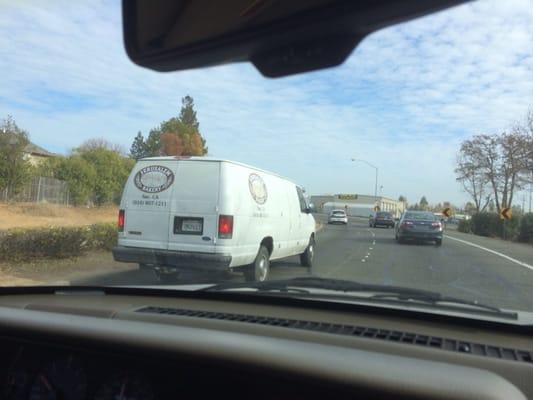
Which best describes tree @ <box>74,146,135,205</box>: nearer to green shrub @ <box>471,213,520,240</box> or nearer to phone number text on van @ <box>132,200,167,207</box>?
green shrub @ <box>471,213,520,240</box>

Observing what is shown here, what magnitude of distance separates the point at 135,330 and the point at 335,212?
4830 centimetres

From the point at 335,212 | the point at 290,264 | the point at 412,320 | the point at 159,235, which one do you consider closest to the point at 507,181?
the point at 335,212

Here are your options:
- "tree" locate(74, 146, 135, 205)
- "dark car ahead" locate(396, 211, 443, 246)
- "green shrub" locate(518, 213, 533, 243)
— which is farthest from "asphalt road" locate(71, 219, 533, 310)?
"tree" locate(74, 146, 135, 205)

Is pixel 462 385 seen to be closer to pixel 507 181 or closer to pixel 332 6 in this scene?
pixel 332 6

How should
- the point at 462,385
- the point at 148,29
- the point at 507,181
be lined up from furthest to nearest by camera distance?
the point at 507,181, the point at 148,29, the point at 462,385

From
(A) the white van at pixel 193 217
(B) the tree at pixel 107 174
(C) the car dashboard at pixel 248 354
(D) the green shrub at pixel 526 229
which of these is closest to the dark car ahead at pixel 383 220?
(D) the green shrub at pixel 526 229

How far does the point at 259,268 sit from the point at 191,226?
62.6 inches

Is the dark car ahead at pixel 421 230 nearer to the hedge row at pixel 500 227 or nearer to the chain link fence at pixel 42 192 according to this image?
the hedge row at pixel 500 227

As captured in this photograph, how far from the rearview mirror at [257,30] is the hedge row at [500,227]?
1506 inches

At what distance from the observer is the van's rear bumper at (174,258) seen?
29.8 feet

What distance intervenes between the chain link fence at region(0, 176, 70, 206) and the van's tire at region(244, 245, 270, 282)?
31.4 meters

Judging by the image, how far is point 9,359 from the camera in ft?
12.0

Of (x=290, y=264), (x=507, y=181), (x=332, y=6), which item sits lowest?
(x=290, y=264)

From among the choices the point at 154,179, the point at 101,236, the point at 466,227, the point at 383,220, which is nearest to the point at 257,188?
the point at 154,179
